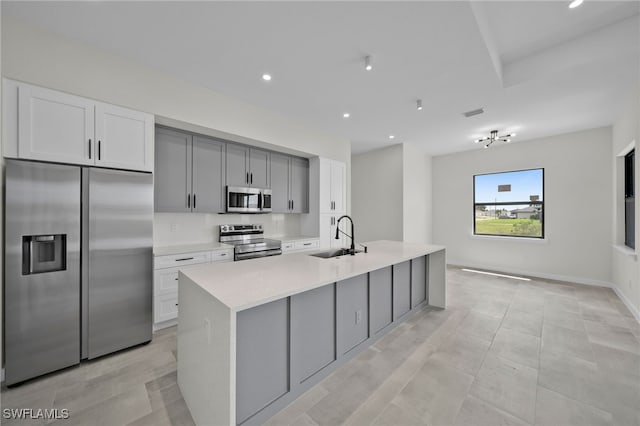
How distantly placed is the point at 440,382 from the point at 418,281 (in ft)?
4.98

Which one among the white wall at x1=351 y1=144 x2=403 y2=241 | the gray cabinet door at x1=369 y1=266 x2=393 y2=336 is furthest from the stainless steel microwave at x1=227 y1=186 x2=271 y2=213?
the white wall at x1=351 y1=144 x2=403 y2=241

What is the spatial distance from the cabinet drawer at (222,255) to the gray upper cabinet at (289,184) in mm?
1117

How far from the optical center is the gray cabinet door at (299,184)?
4.45 metres

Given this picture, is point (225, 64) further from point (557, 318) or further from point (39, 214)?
point (557, 318)

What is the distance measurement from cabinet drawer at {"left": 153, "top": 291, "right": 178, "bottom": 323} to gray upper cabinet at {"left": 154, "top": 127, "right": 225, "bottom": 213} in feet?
3.35

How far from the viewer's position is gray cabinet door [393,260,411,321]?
2818mm

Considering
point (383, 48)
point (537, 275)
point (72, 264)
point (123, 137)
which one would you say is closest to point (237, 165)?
point (123, 137)

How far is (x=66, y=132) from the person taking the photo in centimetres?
209

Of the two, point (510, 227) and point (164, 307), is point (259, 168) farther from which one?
point (510, 227)

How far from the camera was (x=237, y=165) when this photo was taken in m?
3.67

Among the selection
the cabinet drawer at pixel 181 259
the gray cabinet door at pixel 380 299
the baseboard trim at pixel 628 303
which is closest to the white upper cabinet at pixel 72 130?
the cabinet drawer at pixel 181 259

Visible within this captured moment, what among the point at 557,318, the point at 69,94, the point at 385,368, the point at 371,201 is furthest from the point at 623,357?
the point at 69,94

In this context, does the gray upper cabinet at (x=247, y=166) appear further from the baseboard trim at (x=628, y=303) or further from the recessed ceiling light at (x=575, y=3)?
the baseboard trim at (x=628, y=303)

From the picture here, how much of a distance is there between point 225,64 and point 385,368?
326cm
